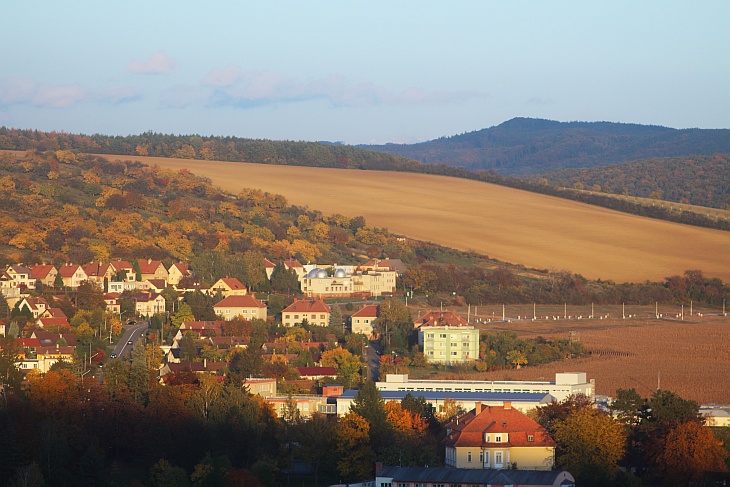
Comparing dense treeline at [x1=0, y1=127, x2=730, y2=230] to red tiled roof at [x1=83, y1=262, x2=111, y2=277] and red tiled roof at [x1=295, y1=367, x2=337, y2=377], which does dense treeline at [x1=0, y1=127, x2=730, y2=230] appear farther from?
red tiled roof at [x1=295, y1=367, x2=337, y2=377]

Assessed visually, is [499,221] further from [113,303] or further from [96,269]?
[113,303]

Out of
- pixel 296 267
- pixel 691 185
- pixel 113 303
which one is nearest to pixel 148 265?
pixel 296 267

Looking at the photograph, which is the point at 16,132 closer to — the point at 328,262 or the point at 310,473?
the point at 328,262

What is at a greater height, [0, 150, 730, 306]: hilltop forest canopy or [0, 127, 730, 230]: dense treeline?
[0, 127, 730, 230]: dense treeline

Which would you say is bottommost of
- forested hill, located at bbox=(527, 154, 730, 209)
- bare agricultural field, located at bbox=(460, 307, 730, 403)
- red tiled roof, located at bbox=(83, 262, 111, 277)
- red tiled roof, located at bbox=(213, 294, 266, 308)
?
bare agricultural field, located at bbox=(460, 307, 730, 403)

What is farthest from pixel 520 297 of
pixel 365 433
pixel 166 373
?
pixel 365 433

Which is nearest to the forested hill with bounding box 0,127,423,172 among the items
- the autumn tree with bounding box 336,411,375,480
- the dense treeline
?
the dense treeline
